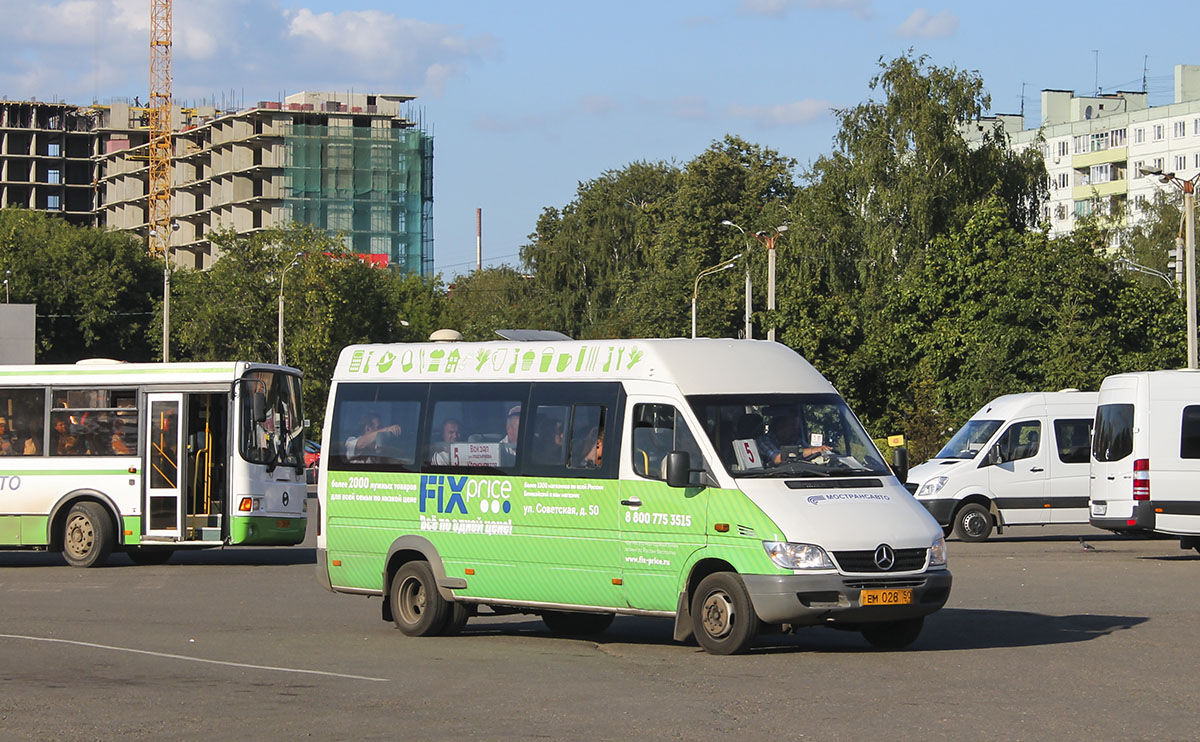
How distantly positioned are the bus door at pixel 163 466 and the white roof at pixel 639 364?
9349 millimetres

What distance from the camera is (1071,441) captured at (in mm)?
28656

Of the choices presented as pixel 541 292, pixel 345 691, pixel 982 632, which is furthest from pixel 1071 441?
pixel 541 292

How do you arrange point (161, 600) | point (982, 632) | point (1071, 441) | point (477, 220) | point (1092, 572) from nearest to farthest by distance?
point (982, 632) < point (161, 600) < point (1092, 572) < point (1071, 441) < point (477, 220)

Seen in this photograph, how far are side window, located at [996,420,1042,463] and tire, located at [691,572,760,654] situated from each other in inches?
638

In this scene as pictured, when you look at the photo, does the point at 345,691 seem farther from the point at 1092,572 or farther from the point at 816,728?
the point at 1092,572

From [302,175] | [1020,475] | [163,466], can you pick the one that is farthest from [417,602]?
[302,175]

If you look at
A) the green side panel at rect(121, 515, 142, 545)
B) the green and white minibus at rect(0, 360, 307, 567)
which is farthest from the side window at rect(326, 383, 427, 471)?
the green side panel at rect(121, 515, 142, 545)

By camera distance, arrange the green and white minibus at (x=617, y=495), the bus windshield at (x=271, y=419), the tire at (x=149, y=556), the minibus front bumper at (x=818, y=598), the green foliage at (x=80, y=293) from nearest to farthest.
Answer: the minibus front bumper at (x=818, y=598), the green and white minibus at (x=617, y=495), the bus windshield at (x=271, y=419), the tire at (x=149, y=556), the green foliage at (x=80, y=293)

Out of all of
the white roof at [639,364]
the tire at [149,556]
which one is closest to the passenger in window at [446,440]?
the white roof at [639,364]

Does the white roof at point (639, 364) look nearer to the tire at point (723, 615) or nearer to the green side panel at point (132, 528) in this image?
the tire at point (723, 615)

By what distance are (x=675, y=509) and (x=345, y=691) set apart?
3186mm

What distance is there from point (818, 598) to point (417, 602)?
4.21 meters

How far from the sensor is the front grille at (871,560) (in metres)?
12.8

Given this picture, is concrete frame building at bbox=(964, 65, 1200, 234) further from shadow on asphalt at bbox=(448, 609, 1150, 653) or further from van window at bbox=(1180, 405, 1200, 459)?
shadow on asphalt at bbox=(448, 609, 1150, 653)
